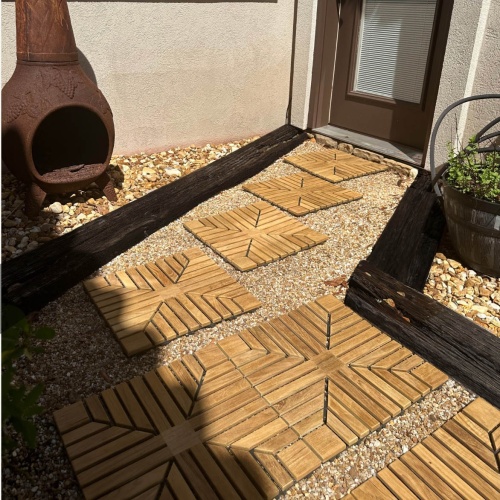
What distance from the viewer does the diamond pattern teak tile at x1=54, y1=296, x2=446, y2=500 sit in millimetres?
1816

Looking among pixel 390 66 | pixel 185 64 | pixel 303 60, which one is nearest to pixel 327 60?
pixel 303 60

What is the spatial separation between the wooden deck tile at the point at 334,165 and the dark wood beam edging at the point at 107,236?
385 mm

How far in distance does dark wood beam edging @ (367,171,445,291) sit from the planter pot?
207mm

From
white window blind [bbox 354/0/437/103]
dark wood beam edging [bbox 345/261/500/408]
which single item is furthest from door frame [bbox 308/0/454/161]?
dark wood beam edging [bbox 345/261/500/408]

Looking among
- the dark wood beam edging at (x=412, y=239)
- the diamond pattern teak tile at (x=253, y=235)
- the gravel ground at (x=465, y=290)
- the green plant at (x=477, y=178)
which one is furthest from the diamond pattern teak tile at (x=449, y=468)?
the diamond pattern teak tile at (x=253, y=235)

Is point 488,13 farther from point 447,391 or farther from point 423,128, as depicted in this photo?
point 447,391

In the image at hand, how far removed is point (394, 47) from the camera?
15.9 feet

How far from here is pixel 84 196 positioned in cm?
410

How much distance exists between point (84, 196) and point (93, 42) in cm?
138

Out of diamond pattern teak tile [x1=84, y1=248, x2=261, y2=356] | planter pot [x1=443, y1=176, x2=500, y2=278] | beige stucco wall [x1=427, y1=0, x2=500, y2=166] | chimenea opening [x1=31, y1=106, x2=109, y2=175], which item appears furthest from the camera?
chimenea opening [x1=31, y1=106, x2=109, y2=175]

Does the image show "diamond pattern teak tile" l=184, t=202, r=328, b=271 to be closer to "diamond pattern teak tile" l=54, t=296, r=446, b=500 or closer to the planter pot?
"diamond pattern teak tile" l=54, t=296, r=446, b=500

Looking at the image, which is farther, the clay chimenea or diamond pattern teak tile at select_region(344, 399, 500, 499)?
the clay chimenea

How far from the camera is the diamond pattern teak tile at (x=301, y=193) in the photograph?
13.2ft

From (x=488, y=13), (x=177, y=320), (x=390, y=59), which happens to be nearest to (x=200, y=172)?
(x=177, y=320)
